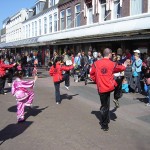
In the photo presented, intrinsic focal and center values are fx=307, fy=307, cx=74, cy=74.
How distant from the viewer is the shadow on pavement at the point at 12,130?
21.3 ft

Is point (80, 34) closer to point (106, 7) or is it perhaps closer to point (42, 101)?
point (106, 7)

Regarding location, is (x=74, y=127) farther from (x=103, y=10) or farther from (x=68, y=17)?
(x=68, y=17)

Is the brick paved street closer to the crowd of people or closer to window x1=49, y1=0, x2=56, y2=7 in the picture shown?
the crowd of people

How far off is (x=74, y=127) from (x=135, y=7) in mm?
12425

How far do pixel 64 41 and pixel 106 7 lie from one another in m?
4.44

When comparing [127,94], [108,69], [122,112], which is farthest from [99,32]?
[108,69]

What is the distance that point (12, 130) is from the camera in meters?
7.07

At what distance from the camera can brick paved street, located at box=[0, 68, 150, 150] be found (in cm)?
600

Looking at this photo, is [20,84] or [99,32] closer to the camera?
[20,84]

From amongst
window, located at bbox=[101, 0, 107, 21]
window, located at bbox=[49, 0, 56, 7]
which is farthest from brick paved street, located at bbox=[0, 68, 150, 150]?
window, located at bbox=[49, 0, 56, 7]

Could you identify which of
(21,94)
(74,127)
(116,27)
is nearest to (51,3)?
(116,27)

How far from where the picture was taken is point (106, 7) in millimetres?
21172

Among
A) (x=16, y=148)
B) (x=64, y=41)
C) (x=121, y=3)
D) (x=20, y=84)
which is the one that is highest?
(x=121, y=3)

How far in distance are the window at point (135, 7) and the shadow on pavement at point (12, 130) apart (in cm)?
1196
